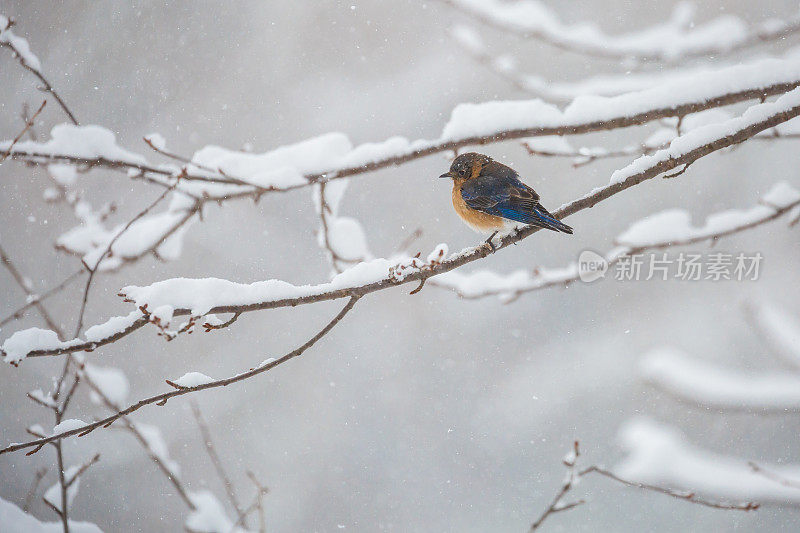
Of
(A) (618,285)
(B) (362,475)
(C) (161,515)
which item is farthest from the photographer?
(A) (618,285)

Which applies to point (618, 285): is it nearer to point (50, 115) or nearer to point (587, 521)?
point (587, 521)

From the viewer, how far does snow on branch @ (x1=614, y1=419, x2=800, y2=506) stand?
5.94m

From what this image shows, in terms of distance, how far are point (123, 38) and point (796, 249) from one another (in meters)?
11.5

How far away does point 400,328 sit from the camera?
1058 cm

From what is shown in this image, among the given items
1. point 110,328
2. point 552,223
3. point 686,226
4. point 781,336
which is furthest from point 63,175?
point 781,336

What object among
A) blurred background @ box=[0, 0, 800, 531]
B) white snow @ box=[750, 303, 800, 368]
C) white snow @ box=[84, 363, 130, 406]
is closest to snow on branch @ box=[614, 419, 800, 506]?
blurred background @ box=[0, 0, 800, 531]

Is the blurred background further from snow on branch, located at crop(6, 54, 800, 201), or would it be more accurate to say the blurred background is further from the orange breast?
snow on branch, located at crop(6, 54, 800, 201)

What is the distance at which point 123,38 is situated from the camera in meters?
8.33

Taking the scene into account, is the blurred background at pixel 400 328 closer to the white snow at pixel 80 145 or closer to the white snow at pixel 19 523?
the white snow at pixel 80 145


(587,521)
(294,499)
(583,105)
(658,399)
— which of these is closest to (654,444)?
(587,521)

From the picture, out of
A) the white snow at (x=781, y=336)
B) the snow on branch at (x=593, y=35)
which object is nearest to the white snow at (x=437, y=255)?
the snow on branch at (x=593, y=35)

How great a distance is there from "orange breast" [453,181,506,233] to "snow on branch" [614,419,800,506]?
3812 mm

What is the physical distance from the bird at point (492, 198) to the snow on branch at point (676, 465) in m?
3.85

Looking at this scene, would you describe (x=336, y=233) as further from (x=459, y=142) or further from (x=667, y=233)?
(x=667, y=233)
